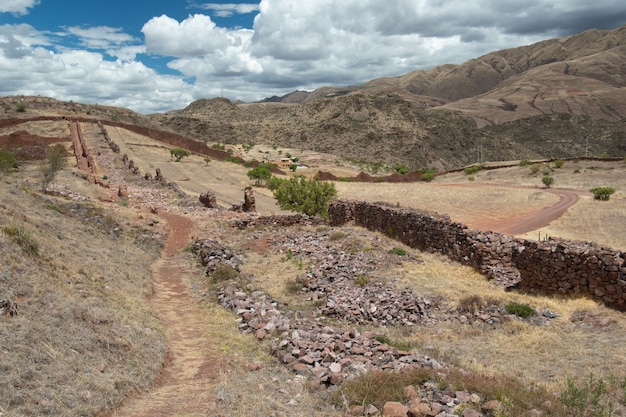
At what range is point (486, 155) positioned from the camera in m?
115

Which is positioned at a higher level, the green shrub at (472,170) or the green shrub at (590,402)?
the green shrub at (590,402)

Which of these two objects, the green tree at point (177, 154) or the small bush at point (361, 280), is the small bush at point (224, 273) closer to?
the small bush at point (361, 280)

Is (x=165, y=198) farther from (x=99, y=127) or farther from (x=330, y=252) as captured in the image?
(x=99, y=127)

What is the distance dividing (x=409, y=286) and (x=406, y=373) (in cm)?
542

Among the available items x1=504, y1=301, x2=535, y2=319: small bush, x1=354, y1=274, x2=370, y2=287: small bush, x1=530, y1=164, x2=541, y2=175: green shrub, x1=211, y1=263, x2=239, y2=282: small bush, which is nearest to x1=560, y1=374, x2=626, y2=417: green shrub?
x1=504, y1=301, x2=535, y2=319: small bush

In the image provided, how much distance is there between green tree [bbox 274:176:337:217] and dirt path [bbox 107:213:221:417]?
520 inches

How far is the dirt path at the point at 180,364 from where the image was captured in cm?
607

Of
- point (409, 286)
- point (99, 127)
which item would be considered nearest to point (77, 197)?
point (409, 286)

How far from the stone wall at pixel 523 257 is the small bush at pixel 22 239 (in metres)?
10.8

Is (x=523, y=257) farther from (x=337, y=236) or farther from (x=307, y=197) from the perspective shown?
(x=307, y=197)

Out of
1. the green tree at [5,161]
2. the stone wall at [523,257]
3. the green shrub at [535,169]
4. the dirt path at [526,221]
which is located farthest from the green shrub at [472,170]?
→ the green tree at [5,161]

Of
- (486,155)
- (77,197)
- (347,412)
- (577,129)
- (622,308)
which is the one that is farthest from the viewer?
(577,129)

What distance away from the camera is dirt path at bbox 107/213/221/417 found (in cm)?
607

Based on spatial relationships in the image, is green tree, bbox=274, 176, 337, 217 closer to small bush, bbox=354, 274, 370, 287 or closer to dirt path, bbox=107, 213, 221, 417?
dirt path, bbox=107, 213, 221, 417
